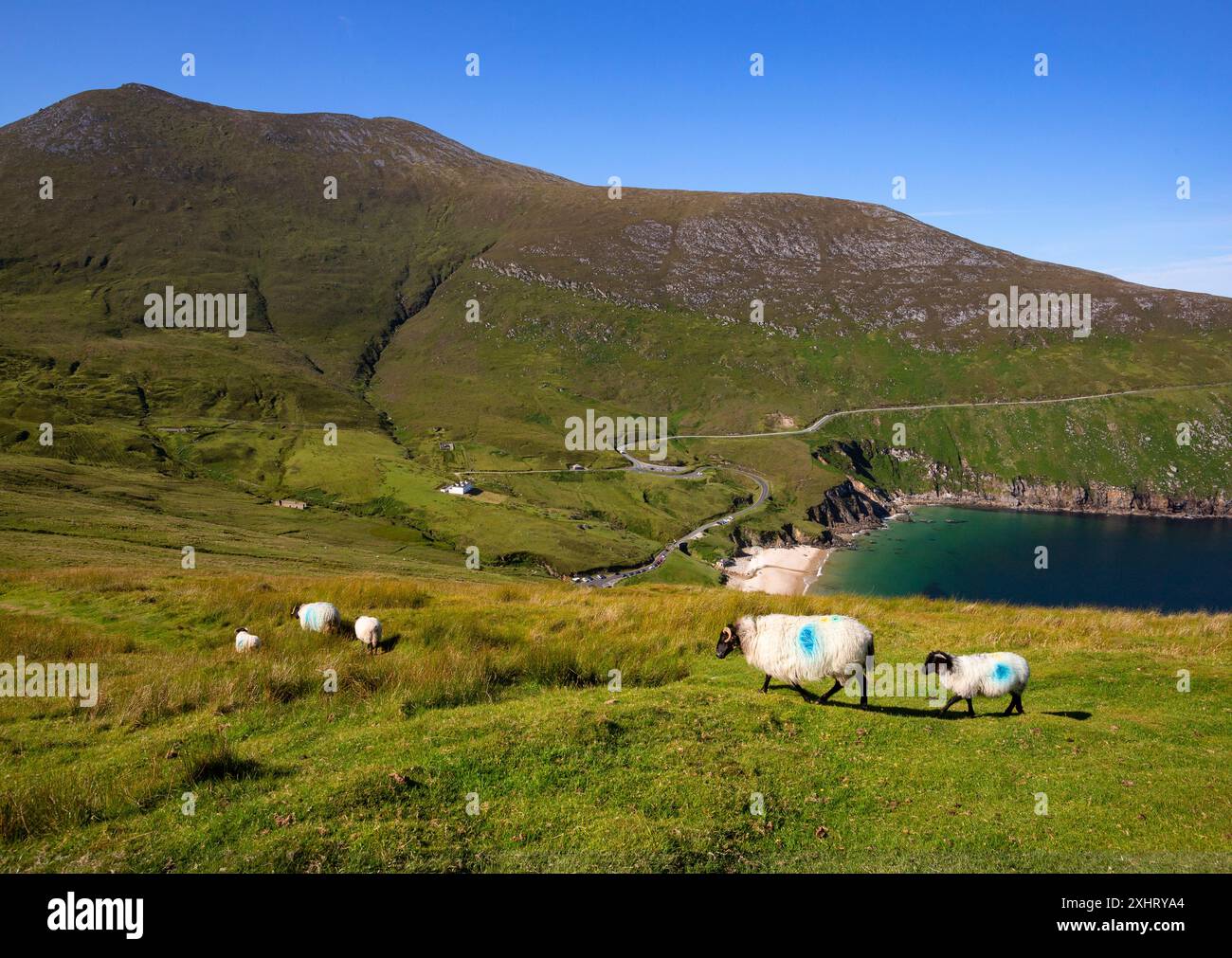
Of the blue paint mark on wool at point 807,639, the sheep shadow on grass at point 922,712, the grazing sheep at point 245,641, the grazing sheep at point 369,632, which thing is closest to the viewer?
the sheep shadow on grass at point 922,712

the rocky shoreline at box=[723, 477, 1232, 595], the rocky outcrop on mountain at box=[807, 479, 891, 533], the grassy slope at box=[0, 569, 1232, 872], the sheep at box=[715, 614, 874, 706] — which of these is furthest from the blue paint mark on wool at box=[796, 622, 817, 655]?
the rocky outcrop on mountain at box=[807, 479, 891, 533]

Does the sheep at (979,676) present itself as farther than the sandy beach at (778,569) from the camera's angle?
No

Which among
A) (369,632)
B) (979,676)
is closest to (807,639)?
(979,676)

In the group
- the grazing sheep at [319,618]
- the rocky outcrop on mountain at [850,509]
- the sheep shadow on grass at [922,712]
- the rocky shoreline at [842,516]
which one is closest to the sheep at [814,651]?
the sheep shadow on grass at [922,712]

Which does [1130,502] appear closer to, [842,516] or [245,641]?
[842,516]

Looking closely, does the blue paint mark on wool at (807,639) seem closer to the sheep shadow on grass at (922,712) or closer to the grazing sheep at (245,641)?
the sheep shadow on grass at (922,712)

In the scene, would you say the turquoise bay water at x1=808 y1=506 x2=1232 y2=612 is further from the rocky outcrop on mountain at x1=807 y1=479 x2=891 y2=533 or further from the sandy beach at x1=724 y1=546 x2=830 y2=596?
the rocky outcrop on mountain at x1=807 y1=479 x2=891 y2=533
